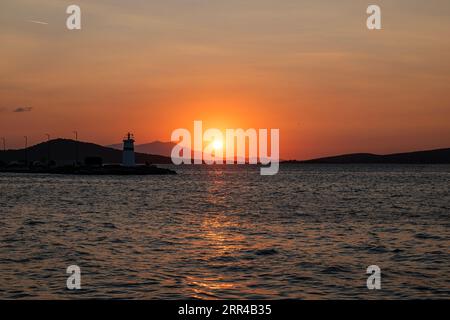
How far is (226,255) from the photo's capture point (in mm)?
27953

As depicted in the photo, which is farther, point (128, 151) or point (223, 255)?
point (128, 151)

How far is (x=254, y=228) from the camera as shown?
42.1 m

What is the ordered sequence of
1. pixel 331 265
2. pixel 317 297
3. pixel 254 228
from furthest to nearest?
pixel 254 228
pixel 331 265
pixel 317 297

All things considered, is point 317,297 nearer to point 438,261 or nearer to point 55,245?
point 438,261

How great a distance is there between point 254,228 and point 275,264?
55.8 feet

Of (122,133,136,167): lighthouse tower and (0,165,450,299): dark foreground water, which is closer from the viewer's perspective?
(0,165,450,299): dark foreground water

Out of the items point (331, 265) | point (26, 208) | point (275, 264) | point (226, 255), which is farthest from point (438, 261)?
point (26, 208)

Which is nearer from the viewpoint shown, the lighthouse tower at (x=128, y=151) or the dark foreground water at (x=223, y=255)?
the dark foreground water at (x=223, y=255)

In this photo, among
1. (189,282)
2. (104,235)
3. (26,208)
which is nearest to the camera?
(189,282)

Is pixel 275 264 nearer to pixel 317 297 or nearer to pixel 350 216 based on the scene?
pixel 317 297
